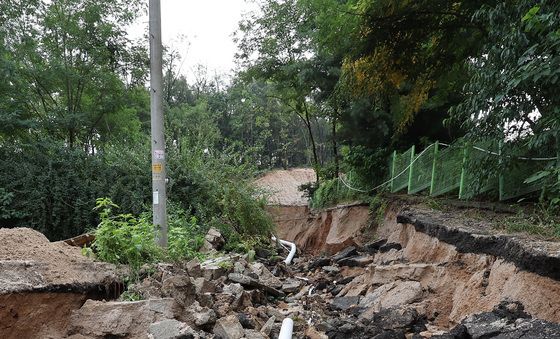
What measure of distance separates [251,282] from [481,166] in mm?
3841

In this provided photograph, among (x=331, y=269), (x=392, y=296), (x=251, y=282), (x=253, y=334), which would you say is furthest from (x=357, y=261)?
(x=253, y=334)

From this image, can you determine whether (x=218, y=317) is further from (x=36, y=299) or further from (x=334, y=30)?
(x=334, y=30)

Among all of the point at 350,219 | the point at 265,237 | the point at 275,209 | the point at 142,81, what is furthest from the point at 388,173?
the point at 142,81

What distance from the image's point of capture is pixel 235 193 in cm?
1102

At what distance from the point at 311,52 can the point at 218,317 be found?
16.3m

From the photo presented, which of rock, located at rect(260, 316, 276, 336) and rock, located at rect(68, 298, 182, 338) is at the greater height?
rock, located at rect(68, 298, 182, 338)

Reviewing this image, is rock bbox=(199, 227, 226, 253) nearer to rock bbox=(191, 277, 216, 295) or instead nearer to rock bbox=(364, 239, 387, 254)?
rock bbox=(191, 277, 216, 295)

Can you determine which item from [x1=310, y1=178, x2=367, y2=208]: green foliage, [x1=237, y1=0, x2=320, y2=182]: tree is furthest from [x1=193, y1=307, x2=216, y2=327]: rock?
[x1=237, y1=0, x2=320, y2=182]: tree

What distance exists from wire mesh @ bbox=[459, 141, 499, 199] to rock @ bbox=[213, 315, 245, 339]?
171 inches

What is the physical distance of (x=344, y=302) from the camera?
21.0 ft

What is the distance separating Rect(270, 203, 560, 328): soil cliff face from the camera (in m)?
3.65

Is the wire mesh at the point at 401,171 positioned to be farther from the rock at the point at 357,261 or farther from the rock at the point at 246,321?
the rock at the point at 246,321

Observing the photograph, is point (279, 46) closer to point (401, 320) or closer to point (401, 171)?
point (401, 171)

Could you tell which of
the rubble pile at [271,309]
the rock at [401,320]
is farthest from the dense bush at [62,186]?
the rock at [401,320]
